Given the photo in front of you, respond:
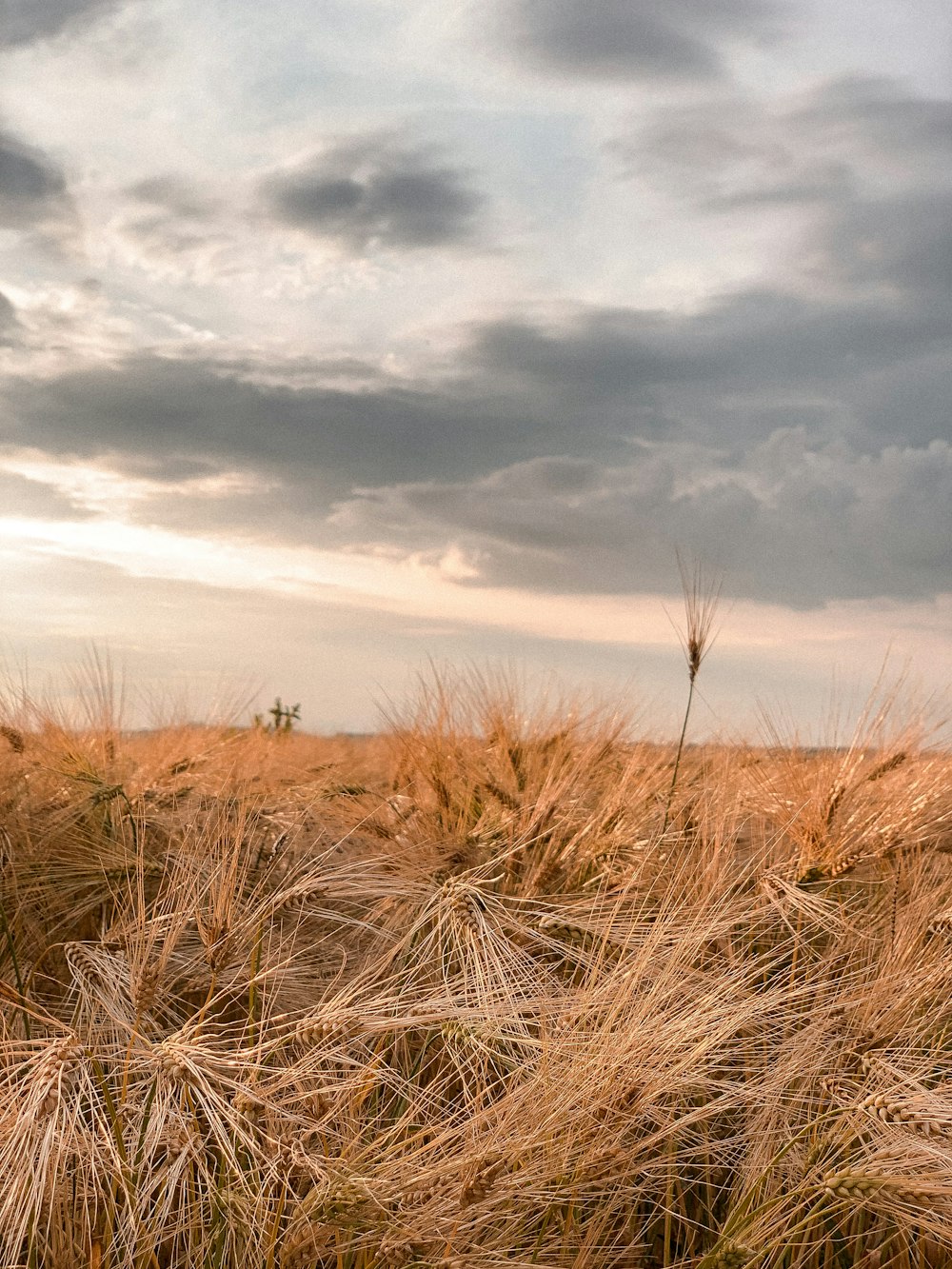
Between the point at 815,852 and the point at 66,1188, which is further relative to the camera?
the point at 815,852

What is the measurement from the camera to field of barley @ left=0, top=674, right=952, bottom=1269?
6.19ft

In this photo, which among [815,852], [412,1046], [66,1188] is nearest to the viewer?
[66,1188]

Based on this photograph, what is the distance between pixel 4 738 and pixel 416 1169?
2.86 meters

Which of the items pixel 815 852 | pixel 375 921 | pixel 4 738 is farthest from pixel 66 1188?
pixel 4 738

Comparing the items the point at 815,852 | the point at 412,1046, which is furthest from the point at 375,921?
the point at 815,852

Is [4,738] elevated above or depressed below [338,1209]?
above

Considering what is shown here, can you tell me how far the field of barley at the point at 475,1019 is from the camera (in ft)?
6.19

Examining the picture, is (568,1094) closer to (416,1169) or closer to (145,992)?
(416,1169)

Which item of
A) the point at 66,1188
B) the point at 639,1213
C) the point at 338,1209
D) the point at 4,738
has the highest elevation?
→ the point at 4,738

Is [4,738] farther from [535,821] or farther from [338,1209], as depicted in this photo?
[338,1209]

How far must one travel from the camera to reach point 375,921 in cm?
313

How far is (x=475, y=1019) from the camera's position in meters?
2.28

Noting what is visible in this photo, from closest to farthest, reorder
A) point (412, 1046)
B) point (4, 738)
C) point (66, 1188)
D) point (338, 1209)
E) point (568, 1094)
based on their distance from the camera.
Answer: point (338, 1209)
point (568, 1094)
point (66, 1188)
point (412, 1046)
point (4, 738)

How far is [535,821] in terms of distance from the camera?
117 inches
